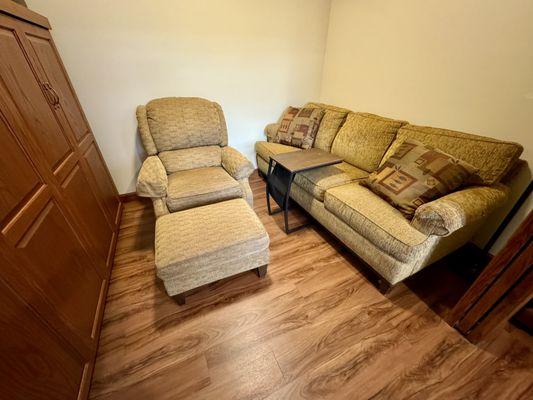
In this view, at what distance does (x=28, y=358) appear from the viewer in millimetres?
714

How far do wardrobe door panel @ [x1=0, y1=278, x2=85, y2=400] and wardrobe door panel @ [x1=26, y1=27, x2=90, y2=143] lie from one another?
3.95 feet

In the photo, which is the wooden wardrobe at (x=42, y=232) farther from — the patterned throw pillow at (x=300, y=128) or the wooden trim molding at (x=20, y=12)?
the patterned throw pillow at (x=300, y=128)

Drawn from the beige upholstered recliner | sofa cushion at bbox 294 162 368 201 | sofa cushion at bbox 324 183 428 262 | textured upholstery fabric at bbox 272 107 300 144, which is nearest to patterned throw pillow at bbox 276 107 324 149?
textured upholstery fabric at bbox 272 107 300 144

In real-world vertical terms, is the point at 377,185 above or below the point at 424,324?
above

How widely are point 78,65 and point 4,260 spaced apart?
1816 mm

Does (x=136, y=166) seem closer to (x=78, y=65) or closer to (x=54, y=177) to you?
(x=78, y=65)

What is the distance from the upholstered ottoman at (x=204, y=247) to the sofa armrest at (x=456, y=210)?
0.89 metres

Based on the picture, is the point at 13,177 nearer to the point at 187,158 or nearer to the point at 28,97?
the point at 28,97

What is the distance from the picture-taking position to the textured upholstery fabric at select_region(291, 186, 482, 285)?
1190 mm

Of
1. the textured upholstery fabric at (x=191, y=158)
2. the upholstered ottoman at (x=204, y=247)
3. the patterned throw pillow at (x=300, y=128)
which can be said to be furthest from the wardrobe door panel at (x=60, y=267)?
the patterned throw pillow at (x=300, y=128)

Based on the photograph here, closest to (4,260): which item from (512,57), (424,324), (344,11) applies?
(424,324)

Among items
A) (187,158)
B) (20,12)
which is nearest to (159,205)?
(187,158)

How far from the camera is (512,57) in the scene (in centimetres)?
128

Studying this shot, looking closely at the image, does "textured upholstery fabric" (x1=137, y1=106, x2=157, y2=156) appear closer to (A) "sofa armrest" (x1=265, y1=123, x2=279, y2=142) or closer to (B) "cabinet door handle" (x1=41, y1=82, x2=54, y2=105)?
(B) "cabinet door handle" (x1=41, y1=82, x2=54, y2=105)
